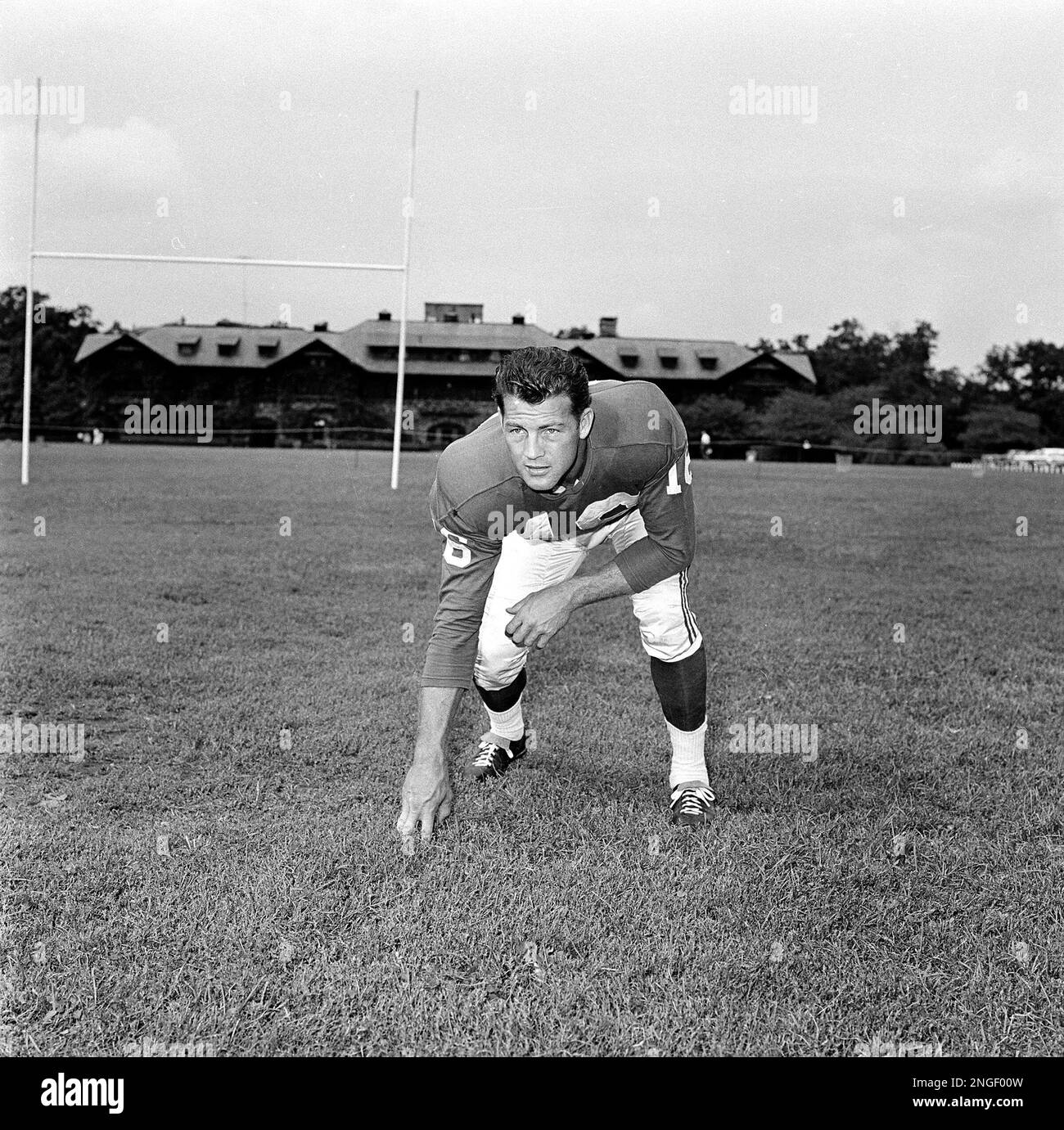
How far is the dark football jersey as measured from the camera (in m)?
3.35

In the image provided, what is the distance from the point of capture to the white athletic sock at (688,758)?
396 centimetres

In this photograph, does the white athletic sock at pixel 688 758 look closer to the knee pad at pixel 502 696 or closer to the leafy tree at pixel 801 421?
the knee pad at pixel 502 696

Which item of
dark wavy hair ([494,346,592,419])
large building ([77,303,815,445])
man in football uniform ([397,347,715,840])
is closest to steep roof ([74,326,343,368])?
large building ([77,303,815,445])

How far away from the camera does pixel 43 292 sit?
52.7 metres

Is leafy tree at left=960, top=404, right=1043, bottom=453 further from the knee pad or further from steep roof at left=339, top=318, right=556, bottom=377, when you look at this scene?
the knee pad

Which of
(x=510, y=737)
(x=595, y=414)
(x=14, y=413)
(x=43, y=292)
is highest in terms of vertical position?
(x=43, y=292)

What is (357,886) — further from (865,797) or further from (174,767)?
(865,797)

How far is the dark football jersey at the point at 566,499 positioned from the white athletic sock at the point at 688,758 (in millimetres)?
622

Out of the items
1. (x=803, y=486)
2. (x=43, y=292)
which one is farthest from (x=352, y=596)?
(x=43, y=292)

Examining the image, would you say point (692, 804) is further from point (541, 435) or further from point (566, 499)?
point (541, 435)

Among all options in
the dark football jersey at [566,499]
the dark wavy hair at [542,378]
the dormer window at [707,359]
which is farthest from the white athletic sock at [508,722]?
the dormer window at [707,359]

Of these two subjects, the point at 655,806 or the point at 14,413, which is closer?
the point at 655,806

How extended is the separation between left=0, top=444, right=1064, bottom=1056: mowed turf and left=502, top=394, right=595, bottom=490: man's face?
122 cm
